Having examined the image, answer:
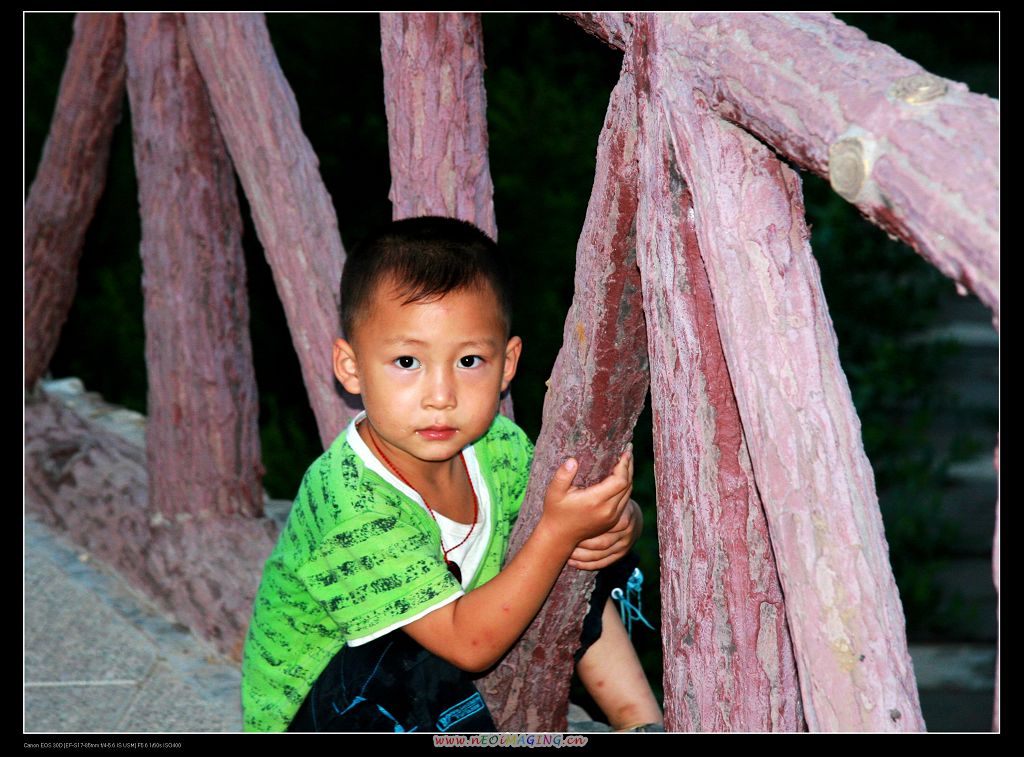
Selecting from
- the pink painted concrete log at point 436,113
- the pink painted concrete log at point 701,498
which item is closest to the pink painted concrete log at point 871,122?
the pink painted concrete log at point 701,498

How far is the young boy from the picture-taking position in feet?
6.48

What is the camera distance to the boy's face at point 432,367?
196 cm

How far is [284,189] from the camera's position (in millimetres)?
2793

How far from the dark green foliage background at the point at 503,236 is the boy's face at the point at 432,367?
2436mm

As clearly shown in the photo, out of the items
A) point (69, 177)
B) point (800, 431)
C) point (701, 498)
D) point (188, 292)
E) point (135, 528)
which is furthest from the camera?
point (69, 177)

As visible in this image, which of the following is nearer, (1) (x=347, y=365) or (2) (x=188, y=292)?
(1) (x=347, y=365)

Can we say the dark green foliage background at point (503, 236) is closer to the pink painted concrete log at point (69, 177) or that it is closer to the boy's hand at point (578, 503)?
the pink painted concrete log at point (69, 177)

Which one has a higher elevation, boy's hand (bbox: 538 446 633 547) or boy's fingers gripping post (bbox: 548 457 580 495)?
boy's fingers gripping post (bbox: 548 457 580 495)

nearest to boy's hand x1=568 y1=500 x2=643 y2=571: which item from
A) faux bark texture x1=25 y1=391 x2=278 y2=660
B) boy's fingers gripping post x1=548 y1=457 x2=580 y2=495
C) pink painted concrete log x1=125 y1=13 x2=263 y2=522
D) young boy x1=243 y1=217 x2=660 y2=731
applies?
young boy x1=243 y1=217 x2=660 y2=731

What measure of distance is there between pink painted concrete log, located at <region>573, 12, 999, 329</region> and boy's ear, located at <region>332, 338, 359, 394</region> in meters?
0.78

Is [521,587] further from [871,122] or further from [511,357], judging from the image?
[871,122]

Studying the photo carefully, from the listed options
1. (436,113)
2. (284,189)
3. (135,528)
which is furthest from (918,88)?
(135,528)

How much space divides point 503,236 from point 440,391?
2.85m

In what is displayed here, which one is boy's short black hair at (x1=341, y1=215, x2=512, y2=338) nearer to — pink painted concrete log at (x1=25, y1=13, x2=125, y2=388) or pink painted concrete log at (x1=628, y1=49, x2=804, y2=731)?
pink painted concrete log at (x1=628, y1=49, x2=804, y2=731)
